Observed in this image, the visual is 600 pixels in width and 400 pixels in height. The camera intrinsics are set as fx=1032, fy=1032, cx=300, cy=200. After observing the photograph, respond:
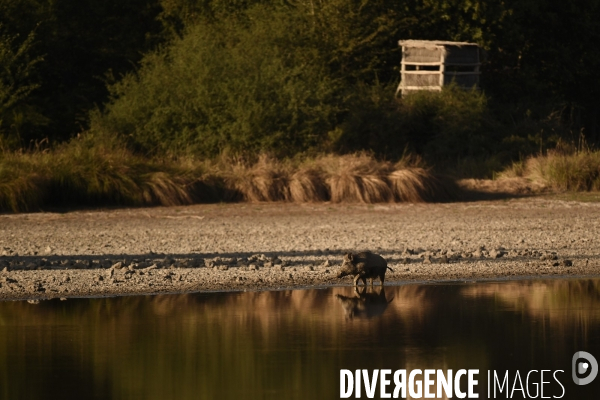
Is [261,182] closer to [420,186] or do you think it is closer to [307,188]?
[307,188]

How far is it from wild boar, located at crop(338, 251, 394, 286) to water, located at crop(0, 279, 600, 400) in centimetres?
27

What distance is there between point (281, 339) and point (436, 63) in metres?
18.2

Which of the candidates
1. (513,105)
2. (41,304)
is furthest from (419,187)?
(41,304)

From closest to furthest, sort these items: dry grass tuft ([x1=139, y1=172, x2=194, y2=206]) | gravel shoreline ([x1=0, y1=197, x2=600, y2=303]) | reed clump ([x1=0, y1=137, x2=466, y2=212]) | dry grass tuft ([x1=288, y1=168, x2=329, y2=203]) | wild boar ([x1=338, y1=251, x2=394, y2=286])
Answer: wild boar ([x1=338, y1=251, x2=394, y2=286]) → gravel shoreline ([x1=0, y1=197, x2=600, y2=303]) → reed clump ([x1=0, y1=137, x2=466, y2=212]) → dry grass tuft ([x1=139, y1=172, x2=194, y2=206]) → dry grass tuft ([x1=288, y1=168, x2=329, y2=203])

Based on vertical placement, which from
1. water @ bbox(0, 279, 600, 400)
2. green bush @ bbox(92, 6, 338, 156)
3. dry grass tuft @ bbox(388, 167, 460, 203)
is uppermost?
green bush @ bbox(92, 6, 338, 156)

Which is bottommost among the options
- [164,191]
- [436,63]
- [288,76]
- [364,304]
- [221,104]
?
[364,304]

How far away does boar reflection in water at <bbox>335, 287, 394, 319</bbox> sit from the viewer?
34.6ft

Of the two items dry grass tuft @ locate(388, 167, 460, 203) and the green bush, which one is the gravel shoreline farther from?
the green bush

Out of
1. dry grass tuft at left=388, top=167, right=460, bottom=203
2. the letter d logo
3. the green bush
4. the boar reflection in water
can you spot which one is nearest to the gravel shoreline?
dry grass tuft at left=388, top=167, right=460, bottom=203

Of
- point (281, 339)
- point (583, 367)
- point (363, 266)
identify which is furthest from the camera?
point (363, 266)

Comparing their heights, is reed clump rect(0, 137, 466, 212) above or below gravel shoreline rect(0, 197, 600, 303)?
above

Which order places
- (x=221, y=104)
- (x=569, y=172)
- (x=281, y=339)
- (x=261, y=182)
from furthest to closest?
(x=221, y=104) < (x=569, y=172) < (x=261, y=182) < (x=281, y=339)

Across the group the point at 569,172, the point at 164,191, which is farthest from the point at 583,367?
the point at 569,172

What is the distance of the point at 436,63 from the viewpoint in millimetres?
26609
